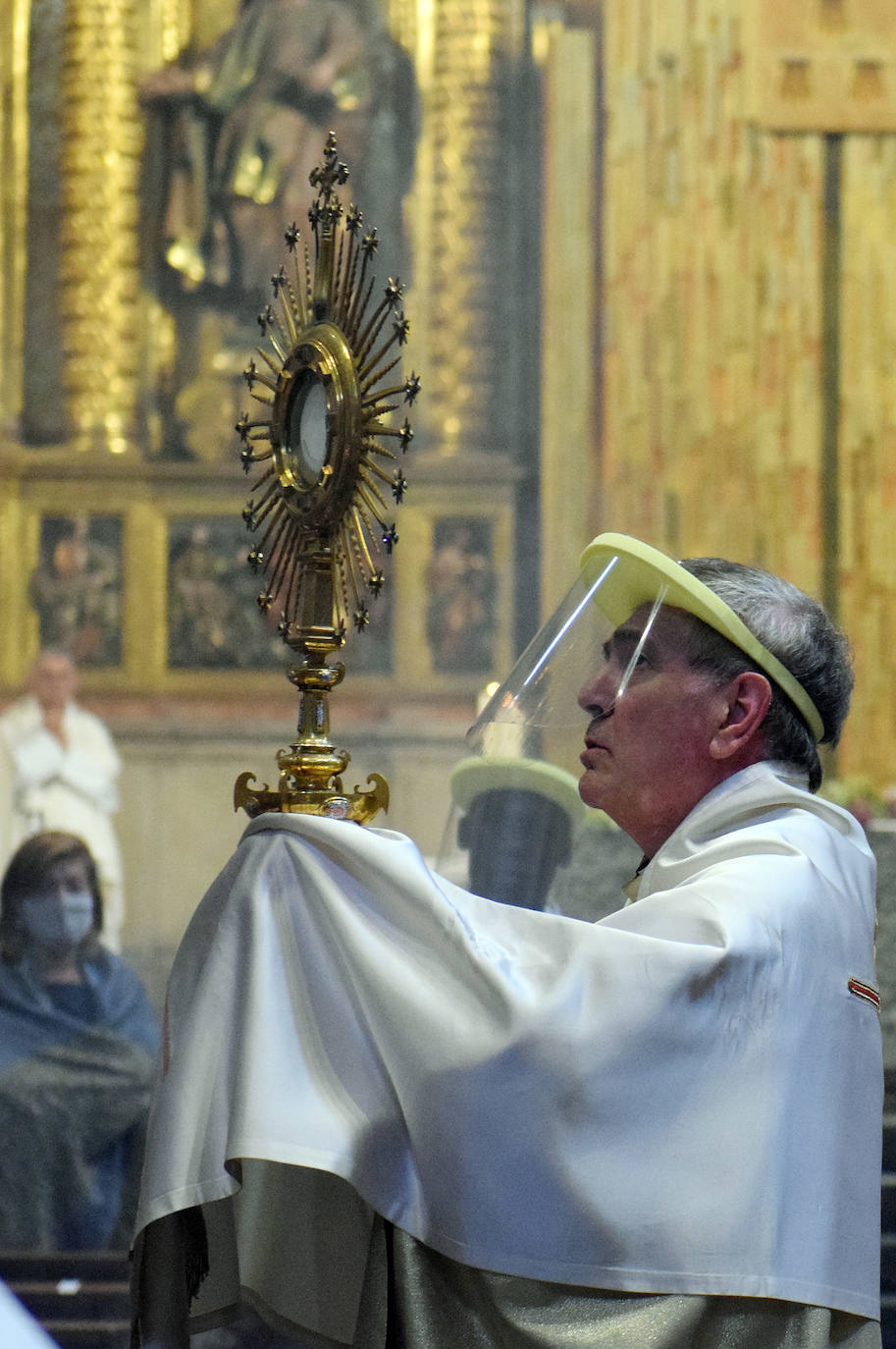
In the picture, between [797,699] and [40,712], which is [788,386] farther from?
[797,699]

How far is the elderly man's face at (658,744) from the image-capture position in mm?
2033

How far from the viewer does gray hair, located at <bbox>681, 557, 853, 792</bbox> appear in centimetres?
205

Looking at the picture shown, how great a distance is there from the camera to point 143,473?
6758 mm

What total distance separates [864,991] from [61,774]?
15.8 feet

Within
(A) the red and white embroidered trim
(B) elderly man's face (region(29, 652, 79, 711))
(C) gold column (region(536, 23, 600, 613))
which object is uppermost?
(C) gold column (region(536, 23, 600, 613))

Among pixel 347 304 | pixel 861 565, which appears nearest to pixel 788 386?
pixel 861 565

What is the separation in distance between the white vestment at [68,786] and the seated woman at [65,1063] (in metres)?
0.13

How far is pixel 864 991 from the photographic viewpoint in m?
1.84

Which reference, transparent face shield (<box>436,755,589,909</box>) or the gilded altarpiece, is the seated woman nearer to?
the gilded altarpiece

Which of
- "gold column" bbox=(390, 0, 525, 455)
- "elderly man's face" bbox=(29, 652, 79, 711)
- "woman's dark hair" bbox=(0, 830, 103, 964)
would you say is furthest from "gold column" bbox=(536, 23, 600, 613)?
"woman's dark hair" bbox=(0, 830, 103, 964)

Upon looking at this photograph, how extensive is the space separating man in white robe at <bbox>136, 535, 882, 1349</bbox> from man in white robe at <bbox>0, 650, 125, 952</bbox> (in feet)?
14.4

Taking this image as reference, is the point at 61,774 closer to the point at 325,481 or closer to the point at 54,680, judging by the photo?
the point at 54,680

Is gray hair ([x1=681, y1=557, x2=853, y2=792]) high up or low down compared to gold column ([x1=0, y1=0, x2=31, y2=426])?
down

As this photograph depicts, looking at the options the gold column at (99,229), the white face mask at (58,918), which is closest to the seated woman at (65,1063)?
the white face mask at (58,918)
